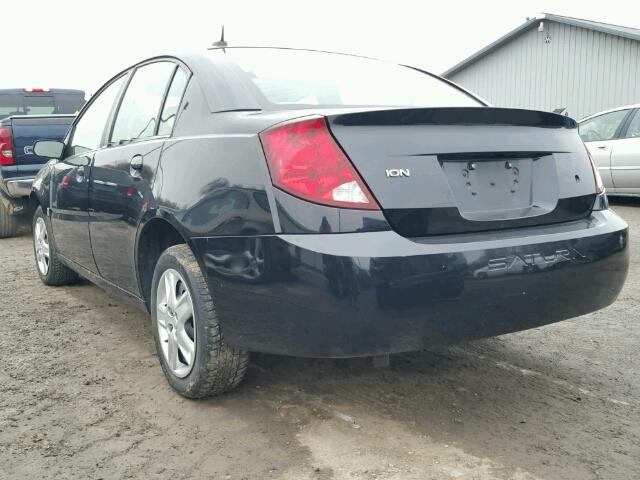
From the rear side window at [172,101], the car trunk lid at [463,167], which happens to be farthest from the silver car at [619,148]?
the rear side window at [172,101]

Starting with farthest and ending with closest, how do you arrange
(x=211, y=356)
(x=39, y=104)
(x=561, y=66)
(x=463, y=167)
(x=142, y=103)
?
(x=561, y=66) → (x=39, y=104) → (x=142, y=103) → (x=211, y=356) → (x=463, y=167)

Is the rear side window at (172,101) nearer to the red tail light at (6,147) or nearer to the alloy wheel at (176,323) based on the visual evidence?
the alloy wheel at (176,323)

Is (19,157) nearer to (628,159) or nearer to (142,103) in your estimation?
(142,103)

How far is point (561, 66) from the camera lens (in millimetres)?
21062

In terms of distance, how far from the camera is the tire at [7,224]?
8016mm

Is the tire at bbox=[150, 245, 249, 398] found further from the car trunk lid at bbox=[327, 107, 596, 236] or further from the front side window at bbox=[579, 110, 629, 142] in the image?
the front side window at bbox=[579, 110, 629, 142]

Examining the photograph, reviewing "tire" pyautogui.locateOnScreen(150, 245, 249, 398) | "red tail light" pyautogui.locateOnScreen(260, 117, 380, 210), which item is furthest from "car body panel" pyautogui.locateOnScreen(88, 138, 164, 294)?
"red tail light" pyautogui.locateOnScreen(260, 117, 380, 210)

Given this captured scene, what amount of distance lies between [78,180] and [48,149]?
783mm

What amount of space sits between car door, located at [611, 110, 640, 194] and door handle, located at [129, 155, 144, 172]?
26.5ft

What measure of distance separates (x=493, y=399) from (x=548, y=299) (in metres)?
0.63

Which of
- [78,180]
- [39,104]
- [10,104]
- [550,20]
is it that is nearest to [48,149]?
[78,180]

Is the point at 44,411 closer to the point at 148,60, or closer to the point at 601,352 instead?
the point at 148,60

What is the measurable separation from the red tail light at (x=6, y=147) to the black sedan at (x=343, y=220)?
5.28 m

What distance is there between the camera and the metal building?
19031 mm
